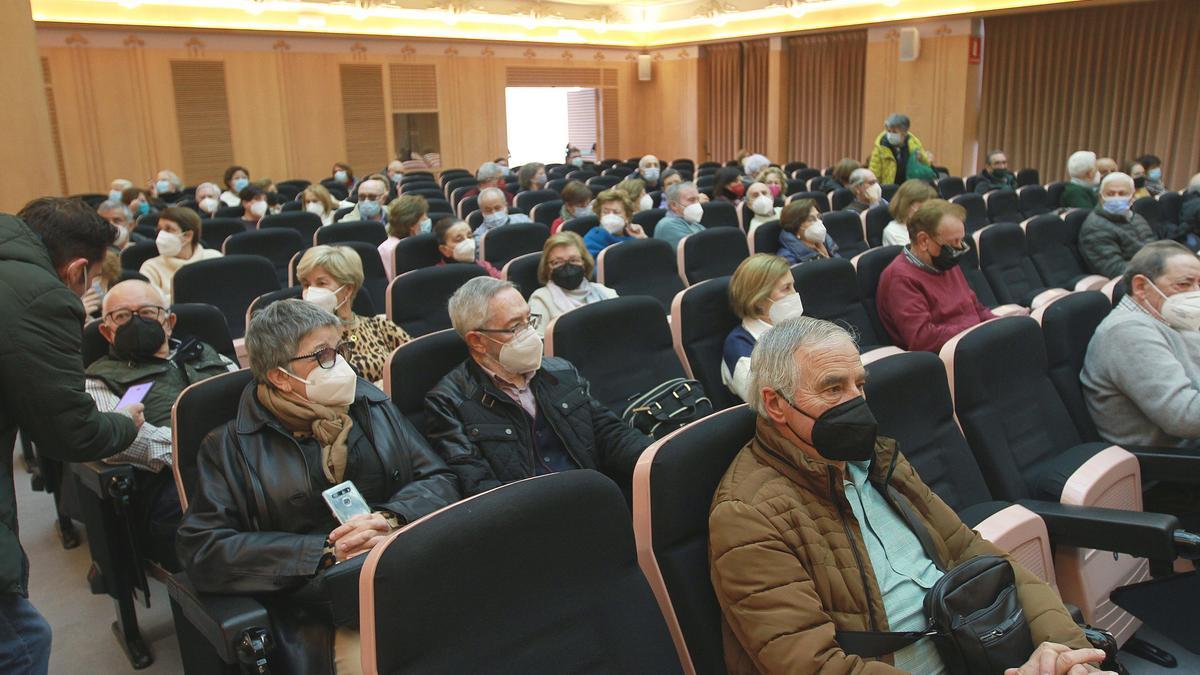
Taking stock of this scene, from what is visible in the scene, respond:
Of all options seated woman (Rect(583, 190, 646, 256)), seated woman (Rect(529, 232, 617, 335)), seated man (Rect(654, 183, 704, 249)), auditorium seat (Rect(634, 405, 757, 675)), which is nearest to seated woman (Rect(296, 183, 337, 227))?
seated woman (Rect(583, 190, 646, 256))

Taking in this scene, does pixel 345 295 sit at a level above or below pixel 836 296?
above

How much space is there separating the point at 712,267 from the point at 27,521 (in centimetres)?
353

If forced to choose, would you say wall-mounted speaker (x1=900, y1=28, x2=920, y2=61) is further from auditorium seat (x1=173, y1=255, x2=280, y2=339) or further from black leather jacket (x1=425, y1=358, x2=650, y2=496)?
A: black leather jacket (x1=425, y1=358, x2=650, y2=496)

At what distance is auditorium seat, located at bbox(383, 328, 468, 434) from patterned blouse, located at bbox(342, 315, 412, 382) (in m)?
0.61

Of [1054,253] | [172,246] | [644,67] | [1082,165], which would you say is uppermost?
Result: [644,67]

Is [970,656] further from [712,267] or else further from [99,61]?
[99,61]

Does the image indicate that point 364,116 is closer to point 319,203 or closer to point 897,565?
point 319,203

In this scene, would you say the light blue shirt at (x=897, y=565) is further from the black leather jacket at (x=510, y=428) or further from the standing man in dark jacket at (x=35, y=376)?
the standing man in dark jacket at (x=35, y=376)

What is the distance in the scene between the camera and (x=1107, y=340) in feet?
9.28

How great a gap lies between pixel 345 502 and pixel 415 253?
3.11 m

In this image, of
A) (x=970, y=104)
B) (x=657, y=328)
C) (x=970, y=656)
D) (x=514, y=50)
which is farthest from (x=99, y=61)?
(x=970, y=656)

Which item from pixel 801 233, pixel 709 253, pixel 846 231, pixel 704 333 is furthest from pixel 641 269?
pixel 846 231

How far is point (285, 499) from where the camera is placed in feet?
6.62

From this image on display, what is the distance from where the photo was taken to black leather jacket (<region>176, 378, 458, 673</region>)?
1.87 m
